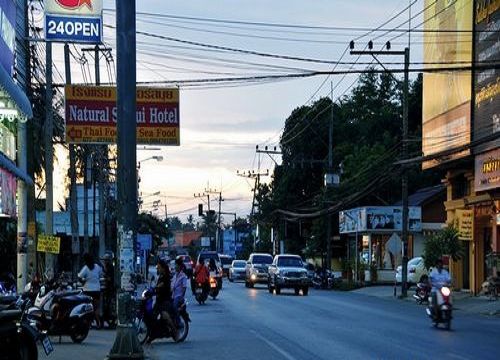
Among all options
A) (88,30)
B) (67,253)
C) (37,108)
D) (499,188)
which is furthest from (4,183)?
(67,253)

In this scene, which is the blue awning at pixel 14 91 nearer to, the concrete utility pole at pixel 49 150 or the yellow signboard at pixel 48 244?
the concrete utility pole at pixel 49 150

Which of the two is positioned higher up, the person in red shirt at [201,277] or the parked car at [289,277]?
the person in red shirt at [201,277]

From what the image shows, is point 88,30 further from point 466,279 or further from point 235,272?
point 235,272

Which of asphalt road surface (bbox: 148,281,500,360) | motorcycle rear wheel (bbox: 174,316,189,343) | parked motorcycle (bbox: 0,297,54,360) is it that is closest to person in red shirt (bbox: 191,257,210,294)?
asphalt road surface (bbox: 148,281,500,360)

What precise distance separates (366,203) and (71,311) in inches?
2273

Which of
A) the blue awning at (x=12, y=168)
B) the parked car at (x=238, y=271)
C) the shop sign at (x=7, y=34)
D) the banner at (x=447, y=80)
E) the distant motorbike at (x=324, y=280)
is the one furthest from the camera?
the parked car at (x=238, y=271)

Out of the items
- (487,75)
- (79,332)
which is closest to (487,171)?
(487,75)

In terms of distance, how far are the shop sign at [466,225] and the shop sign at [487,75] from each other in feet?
15.5

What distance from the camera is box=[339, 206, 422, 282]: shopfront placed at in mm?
56969

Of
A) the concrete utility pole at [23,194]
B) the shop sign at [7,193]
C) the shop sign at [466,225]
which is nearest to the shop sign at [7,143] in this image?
the concrete utility pole at [23,194]

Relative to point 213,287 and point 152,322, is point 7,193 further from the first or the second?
point 213,287

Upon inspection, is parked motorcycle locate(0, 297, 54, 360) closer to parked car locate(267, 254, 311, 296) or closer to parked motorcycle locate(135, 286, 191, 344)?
parked motorcycle locate(135, 286, 191, 344)

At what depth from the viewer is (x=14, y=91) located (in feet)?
61.0

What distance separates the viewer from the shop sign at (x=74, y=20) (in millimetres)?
21766
